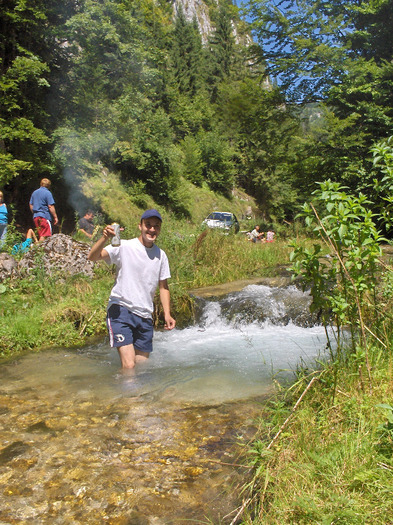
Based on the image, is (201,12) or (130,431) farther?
(201,12)

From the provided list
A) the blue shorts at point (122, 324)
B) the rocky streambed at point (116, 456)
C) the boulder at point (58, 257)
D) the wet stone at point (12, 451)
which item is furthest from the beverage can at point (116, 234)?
the boulder at point (58, 257)

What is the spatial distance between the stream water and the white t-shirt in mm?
917

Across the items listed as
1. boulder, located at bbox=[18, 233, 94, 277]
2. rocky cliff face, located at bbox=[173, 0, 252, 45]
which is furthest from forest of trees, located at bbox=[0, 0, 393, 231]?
rocky cliff face, located at bbox=[173, 0, 252, 45]

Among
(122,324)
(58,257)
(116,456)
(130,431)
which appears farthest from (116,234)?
(58,257)

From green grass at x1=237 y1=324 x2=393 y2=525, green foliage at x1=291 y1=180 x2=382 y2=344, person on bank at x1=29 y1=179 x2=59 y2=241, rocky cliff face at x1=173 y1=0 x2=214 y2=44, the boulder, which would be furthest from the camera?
rocky cliff face at x1=173 y1=0 x2=214 y2=44

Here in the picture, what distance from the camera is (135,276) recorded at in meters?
4.86

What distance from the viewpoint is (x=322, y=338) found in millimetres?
7559

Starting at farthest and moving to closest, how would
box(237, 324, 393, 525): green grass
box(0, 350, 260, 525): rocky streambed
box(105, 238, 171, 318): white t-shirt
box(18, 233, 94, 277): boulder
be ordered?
box(18, 233, 94, 277): boulder → box(105, 238, 171, 318): white t-shirt → box(0, 350, 260, 525): rocky streambed → box(237, 324, 393, 525): green grass

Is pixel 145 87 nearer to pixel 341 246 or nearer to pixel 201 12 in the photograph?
pixel 341 246

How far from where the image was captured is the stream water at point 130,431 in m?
2.90

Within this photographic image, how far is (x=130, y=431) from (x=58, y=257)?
5.61m

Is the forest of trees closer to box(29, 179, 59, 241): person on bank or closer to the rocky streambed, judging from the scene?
box(29, 179, 59, 241): person on bank

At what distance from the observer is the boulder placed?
8.52 meters

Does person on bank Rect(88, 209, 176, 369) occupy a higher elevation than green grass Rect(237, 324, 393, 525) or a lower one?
higher
